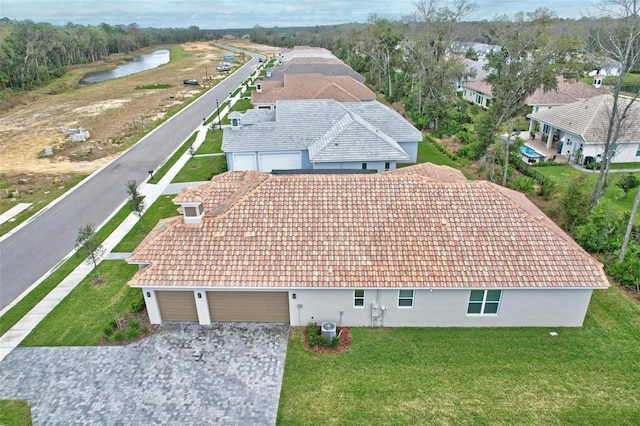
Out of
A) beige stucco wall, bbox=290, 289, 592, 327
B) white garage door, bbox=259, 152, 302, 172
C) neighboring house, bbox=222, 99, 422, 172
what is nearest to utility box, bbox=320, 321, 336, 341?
beige stucco wall, bbox=290, 289, 592, 327

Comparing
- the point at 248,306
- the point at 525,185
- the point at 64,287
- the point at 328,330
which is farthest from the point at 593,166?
the point at 64,287

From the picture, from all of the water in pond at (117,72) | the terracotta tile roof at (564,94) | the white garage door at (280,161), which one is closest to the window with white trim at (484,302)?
the white garage door at (280,161)

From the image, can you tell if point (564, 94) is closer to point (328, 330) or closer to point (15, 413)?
point (328, 330)

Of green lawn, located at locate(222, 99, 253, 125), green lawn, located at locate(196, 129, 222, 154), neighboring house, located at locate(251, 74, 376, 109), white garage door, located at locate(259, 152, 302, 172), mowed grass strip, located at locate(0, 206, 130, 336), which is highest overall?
neighboring house, located at locate(251, 74, 376, 109)

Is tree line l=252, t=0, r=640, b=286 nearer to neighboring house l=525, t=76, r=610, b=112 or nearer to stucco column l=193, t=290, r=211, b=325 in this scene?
neighboring house l=525, t=76, r=610, b=112

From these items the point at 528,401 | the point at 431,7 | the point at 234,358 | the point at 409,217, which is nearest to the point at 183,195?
the point at 234,358

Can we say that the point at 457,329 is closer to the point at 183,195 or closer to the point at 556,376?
the point at 556,376
